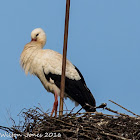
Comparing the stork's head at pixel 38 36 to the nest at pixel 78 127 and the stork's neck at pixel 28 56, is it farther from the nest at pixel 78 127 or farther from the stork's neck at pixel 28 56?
the nest at pixel 78 127

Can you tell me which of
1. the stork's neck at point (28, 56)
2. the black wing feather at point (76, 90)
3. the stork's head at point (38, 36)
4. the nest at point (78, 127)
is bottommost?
the nest at point (78, 127)

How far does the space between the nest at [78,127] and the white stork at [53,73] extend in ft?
5.63

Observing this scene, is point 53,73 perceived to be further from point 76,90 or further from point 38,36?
point 38,36

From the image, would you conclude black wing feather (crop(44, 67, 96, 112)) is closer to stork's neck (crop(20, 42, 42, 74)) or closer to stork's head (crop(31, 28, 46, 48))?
stork's neck (crop(20, 42, 42, 74))

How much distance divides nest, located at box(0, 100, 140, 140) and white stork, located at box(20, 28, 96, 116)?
1.72 meters

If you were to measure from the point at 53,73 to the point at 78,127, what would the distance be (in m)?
2.10

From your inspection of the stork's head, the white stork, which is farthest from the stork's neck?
the stork's head

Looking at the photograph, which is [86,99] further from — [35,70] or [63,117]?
[63,117]

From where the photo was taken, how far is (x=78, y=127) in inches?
245

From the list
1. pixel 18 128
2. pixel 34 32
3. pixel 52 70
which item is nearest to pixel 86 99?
Result: pixel 52 70

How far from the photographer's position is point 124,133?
6.06 m

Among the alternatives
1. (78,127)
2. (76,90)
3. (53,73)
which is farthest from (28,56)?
(78,127)

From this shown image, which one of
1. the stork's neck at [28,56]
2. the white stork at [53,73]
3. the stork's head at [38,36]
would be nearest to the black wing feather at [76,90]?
the white stork at [53,73]

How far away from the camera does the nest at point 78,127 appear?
6082mm
